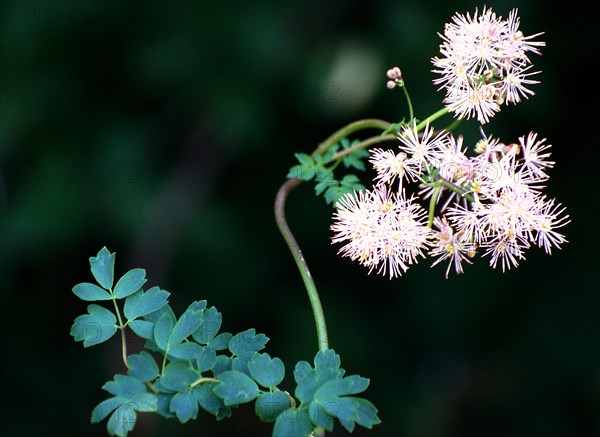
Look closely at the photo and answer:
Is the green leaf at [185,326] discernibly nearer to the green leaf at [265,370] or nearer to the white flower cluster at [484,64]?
the green leaf at [265,370]

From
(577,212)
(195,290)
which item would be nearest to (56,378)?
(195,290)

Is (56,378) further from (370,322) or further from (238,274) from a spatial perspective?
(370,322)

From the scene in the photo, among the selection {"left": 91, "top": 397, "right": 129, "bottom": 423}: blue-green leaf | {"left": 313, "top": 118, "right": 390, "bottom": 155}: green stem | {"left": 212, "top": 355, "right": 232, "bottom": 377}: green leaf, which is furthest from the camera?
{"left": 313, "top": 118, "right": 390, "bottom": 155}: green stem

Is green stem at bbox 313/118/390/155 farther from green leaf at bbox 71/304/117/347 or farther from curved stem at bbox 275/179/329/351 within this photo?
green leaf at bbox 71/304/117/347

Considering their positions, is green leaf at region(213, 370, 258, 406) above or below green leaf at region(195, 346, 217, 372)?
below

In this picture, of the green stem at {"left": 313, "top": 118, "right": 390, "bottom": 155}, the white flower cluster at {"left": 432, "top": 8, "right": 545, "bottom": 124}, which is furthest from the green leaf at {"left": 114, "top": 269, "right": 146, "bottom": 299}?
the white flower cluster at {"left": 432, "top": 8, "right": 545, "bottom": 124}

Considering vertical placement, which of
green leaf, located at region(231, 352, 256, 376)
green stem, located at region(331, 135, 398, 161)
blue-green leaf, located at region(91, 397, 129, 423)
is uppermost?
green stem, located at region(331, 135, 398, 161)
